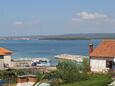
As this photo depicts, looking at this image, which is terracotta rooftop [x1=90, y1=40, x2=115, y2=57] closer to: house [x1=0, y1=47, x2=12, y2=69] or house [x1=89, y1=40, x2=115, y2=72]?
house [x1=89, y1=40, x2=115, y2=72]

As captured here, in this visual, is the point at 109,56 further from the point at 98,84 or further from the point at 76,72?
the point at 98,84

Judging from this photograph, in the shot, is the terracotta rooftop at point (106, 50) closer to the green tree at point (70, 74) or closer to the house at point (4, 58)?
the green tree at point (70, 74)

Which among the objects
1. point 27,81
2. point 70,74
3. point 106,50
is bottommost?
point 70,74

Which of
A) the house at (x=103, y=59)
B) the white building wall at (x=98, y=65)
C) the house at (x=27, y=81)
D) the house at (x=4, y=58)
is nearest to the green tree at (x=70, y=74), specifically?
the house at (x=103, y=59)

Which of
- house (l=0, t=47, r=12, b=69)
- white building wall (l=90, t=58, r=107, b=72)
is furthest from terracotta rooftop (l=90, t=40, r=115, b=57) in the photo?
house (l=0, t=47, r=12, b=69)

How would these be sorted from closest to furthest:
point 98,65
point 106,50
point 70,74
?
point 70,74 < point 98,65 < point 106,50

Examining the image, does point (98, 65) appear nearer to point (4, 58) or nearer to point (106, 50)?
point (106, 50)

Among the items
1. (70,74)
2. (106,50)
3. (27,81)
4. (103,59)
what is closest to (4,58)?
(106,50)

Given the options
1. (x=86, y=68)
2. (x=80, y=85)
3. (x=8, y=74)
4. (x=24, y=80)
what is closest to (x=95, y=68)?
(x=86, y=68)

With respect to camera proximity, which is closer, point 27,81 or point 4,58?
point 27,81

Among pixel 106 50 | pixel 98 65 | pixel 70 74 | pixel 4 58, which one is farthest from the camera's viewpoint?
pixel 4 58

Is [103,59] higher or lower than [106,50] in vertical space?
lower

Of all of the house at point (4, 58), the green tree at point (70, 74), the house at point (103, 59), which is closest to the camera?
the green tree at point (70, 74)

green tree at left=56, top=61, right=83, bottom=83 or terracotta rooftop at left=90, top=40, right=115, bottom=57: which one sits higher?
terracotta rooftop at left=90, top=40, right=115, bottom=57
